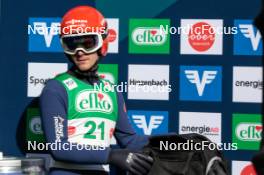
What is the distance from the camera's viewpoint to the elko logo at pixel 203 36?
4.37m

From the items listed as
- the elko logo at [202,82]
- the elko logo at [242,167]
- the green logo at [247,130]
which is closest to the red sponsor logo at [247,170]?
the elko logo at [242,167]

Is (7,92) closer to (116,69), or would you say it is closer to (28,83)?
(28,83)

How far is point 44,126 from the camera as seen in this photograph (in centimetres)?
385

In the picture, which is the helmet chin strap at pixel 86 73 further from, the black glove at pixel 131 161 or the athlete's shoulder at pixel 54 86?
the black glove at pixel 131 161

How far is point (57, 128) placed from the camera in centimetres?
380

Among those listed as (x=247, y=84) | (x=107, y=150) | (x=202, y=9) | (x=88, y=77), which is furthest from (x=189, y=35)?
(x=107, y=150)

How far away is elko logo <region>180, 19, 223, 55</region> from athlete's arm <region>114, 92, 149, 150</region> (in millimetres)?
547

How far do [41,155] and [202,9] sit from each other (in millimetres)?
1297

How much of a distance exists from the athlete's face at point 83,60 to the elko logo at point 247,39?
904 millimetres

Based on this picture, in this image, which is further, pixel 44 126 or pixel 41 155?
pixel 41 155

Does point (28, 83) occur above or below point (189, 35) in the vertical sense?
below

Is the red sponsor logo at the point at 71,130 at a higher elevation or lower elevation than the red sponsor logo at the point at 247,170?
higher

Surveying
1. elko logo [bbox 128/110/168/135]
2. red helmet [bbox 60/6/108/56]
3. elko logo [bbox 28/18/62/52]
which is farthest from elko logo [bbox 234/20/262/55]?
elko logo [bbox 28/18/62/52]
